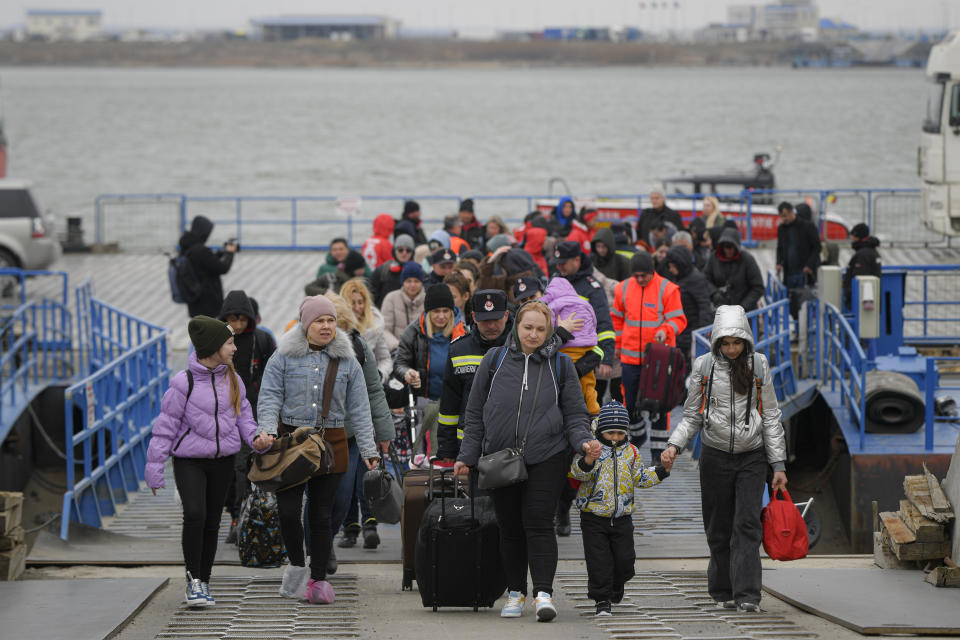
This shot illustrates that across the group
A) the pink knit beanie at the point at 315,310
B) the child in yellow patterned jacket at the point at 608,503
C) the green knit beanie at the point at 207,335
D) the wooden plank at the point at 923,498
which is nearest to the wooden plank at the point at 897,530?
the wooden plank at the point at 923,498

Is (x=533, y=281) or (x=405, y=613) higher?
(x=533, y=281)

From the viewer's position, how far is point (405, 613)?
23.0 feet

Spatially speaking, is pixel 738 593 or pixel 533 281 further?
pixel 533 281

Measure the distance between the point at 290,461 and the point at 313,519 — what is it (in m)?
0.47

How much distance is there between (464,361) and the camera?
7.51 metres

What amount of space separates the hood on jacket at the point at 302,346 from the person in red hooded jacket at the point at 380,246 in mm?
6778

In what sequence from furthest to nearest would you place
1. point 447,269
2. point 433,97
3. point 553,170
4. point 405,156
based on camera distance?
point 433,97 < point 405,156 < point 553,170 < point 447,269

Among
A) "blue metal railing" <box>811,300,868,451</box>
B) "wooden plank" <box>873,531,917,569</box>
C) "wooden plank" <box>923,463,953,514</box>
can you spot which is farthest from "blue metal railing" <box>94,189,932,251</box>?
"wooden plank" <box>923,463,953,514</box>

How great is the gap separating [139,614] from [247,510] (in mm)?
996

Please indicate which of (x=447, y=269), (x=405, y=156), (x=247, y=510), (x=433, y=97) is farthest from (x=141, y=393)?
(x=433, y=97)

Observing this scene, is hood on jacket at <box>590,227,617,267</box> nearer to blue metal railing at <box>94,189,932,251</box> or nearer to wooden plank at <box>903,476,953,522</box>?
wooden plank at <box>903,476,953,522</box>

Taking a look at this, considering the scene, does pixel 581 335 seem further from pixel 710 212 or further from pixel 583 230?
pixel 710 212

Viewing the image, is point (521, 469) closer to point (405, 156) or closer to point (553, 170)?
point (553, 170)

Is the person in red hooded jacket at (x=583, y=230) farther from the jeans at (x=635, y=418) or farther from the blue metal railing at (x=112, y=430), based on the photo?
the jeans at (x=635, y=418)
